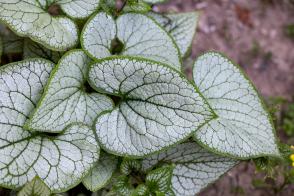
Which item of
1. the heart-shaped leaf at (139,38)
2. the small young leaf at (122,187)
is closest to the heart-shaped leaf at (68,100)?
the heart-shaped leaf at (139,38)

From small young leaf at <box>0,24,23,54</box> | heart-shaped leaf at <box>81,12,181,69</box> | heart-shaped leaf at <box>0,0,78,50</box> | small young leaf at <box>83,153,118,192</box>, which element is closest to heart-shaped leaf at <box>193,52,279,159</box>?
heart-shaped leaf at <box>81,12,181,69</box>

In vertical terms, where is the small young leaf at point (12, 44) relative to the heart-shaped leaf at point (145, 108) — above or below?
below

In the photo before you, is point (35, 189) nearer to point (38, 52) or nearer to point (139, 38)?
point (38, 52)

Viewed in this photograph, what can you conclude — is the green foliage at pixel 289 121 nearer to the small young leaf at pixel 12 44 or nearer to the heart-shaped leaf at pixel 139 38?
the heart-shaped leaf at pixel 139 38

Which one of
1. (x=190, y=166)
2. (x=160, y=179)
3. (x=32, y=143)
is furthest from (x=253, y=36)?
(x=32, y=143)


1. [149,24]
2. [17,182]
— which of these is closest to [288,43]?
[149,24]
